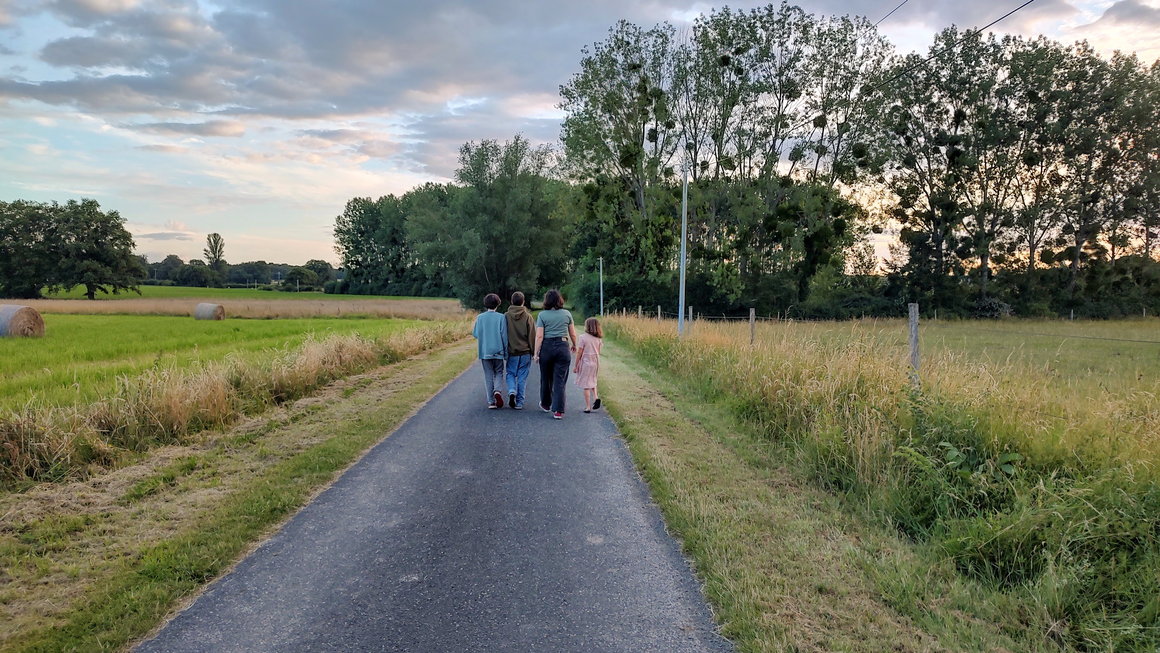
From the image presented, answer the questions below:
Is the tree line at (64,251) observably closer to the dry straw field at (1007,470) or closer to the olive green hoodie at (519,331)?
the olive green hoodie at (519,331)

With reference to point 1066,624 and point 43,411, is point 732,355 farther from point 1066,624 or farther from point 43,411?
point 43,411

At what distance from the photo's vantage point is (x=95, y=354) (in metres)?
14.8

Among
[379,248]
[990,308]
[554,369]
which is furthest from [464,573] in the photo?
[379,248]

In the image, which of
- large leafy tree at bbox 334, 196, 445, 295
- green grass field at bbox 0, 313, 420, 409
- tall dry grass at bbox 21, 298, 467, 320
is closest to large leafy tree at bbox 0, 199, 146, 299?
tall dry grass at bbox 21, 298, 467, 320

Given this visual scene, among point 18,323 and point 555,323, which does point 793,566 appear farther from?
point 18,323

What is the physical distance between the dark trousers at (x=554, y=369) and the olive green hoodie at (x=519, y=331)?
0.32 meters

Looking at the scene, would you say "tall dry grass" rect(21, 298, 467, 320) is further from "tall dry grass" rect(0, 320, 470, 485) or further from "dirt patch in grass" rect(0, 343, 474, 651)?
"dirt patch in grass" rect(0, 343, 474, 651)

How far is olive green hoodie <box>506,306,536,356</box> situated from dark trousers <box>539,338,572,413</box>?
0.32 meters

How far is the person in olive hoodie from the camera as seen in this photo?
986 cm

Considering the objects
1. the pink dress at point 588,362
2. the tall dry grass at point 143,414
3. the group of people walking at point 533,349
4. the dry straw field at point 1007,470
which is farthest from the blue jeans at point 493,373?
the dry straw field at point 1007,470

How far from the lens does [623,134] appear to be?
36.5 m

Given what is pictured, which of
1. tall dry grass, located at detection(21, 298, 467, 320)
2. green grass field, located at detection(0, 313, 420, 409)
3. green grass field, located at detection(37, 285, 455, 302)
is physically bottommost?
green grass field, located at detection(0, 313, 420, 409)

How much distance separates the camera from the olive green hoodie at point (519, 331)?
32.3 ft

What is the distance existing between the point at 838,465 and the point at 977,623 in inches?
107
